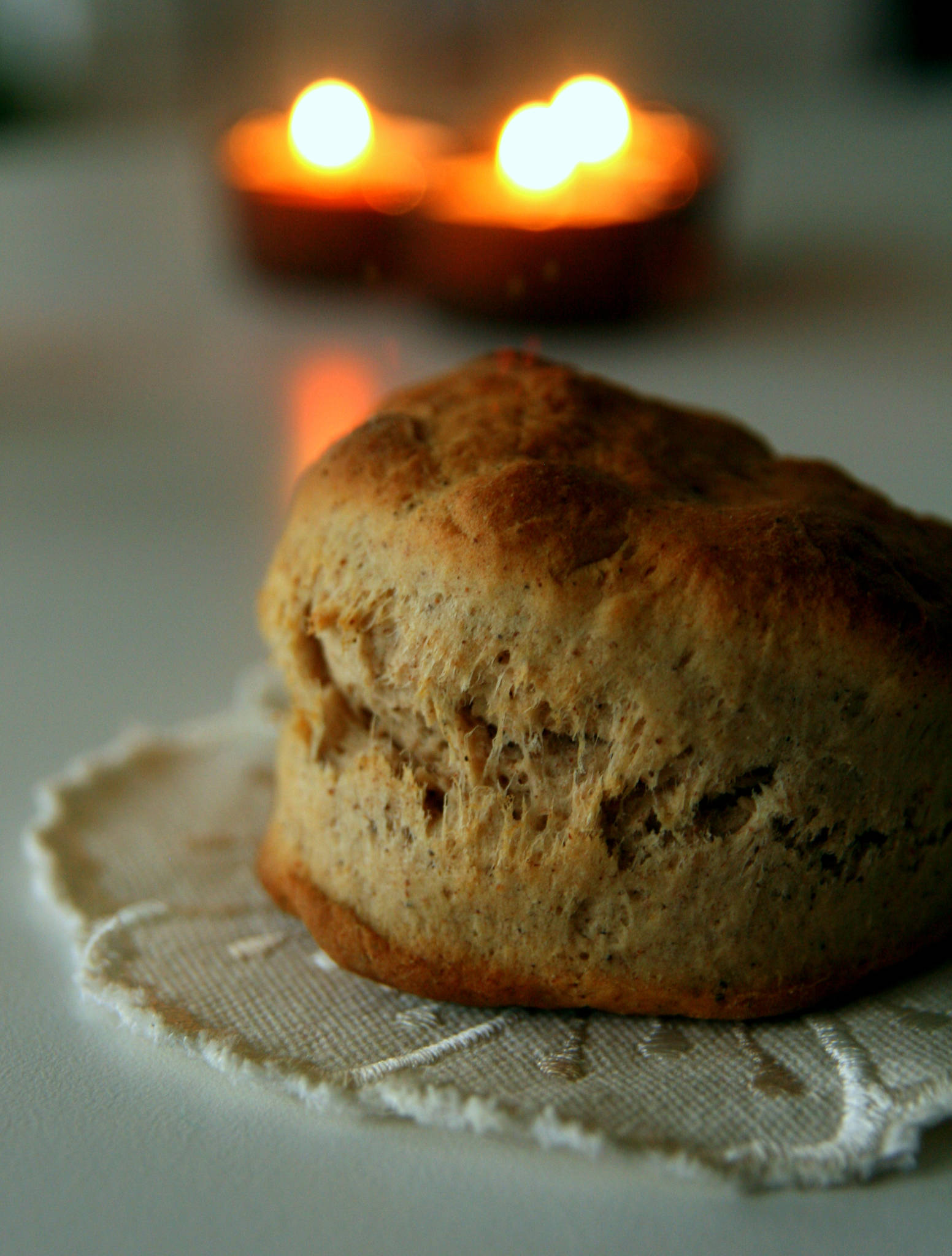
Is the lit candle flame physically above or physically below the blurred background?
below

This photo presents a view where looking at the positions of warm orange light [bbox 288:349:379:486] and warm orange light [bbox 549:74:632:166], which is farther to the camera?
warm orange light [bbox 549:74:632:166]

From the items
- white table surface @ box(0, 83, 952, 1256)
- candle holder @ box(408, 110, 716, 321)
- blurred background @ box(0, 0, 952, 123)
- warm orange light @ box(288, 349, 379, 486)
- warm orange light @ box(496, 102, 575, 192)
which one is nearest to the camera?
white table surface @ box(0, 83, 952, 1256)

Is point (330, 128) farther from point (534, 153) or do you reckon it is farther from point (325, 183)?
point (534, 153)

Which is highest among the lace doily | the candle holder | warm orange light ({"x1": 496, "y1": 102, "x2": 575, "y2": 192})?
warm orange light ({"x1": 496, "y1": 102, "x2": 575, "y2": 192})

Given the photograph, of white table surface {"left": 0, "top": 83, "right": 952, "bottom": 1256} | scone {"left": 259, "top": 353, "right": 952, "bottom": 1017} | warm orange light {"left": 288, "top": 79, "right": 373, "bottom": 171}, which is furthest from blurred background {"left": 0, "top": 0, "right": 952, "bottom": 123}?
scone {"left": 259, "top": 353, "right": 952, "bottom": 1017}

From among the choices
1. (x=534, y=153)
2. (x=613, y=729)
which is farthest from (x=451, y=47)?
(x=613, y=729)

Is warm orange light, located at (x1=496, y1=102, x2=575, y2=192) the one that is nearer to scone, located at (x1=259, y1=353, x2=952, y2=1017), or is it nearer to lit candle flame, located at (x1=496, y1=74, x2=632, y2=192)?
lit candle flame, located at (x1=496, y1=74, x2=632, y2=192)

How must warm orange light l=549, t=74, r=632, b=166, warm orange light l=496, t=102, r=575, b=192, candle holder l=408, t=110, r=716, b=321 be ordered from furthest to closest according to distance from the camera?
warm orange light l=549, t=74, r=632, b=166 < warm orange light l=496, t=102, r=575, b=192 < candle holder l=408, t=110, r=716, b=321
